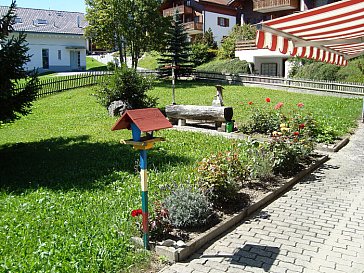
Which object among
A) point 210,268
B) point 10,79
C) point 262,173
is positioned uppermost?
point 10,79

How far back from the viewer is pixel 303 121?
12.1 metres

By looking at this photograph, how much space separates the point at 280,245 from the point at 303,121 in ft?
23.8

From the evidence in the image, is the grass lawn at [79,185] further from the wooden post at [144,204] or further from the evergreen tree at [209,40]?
the evergreen tree at [209,40]

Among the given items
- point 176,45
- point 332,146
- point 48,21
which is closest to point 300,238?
point 332,146

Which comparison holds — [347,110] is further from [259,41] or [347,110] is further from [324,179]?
[259,41]

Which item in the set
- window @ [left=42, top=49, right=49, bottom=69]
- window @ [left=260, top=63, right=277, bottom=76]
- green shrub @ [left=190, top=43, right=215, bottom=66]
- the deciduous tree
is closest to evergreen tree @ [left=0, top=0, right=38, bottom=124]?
the deciduous tree

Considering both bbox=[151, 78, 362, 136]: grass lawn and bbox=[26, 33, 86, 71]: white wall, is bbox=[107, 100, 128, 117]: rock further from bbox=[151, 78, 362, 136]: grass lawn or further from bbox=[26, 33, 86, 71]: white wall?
bbox=[26, 33, 86, 71]: white wall

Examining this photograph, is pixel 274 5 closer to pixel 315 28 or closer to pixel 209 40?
pixel 209 40

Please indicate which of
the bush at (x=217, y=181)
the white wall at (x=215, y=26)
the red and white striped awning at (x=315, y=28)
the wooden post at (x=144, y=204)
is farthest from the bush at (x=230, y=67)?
the wooden post at (x=144, y=204)

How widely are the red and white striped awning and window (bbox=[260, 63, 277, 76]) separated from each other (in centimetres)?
2787

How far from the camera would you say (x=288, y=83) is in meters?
25.7

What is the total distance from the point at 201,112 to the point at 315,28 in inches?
321

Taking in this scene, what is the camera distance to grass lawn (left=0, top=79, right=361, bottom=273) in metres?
4.96

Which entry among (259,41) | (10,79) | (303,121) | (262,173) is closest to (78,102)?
(10,79)
